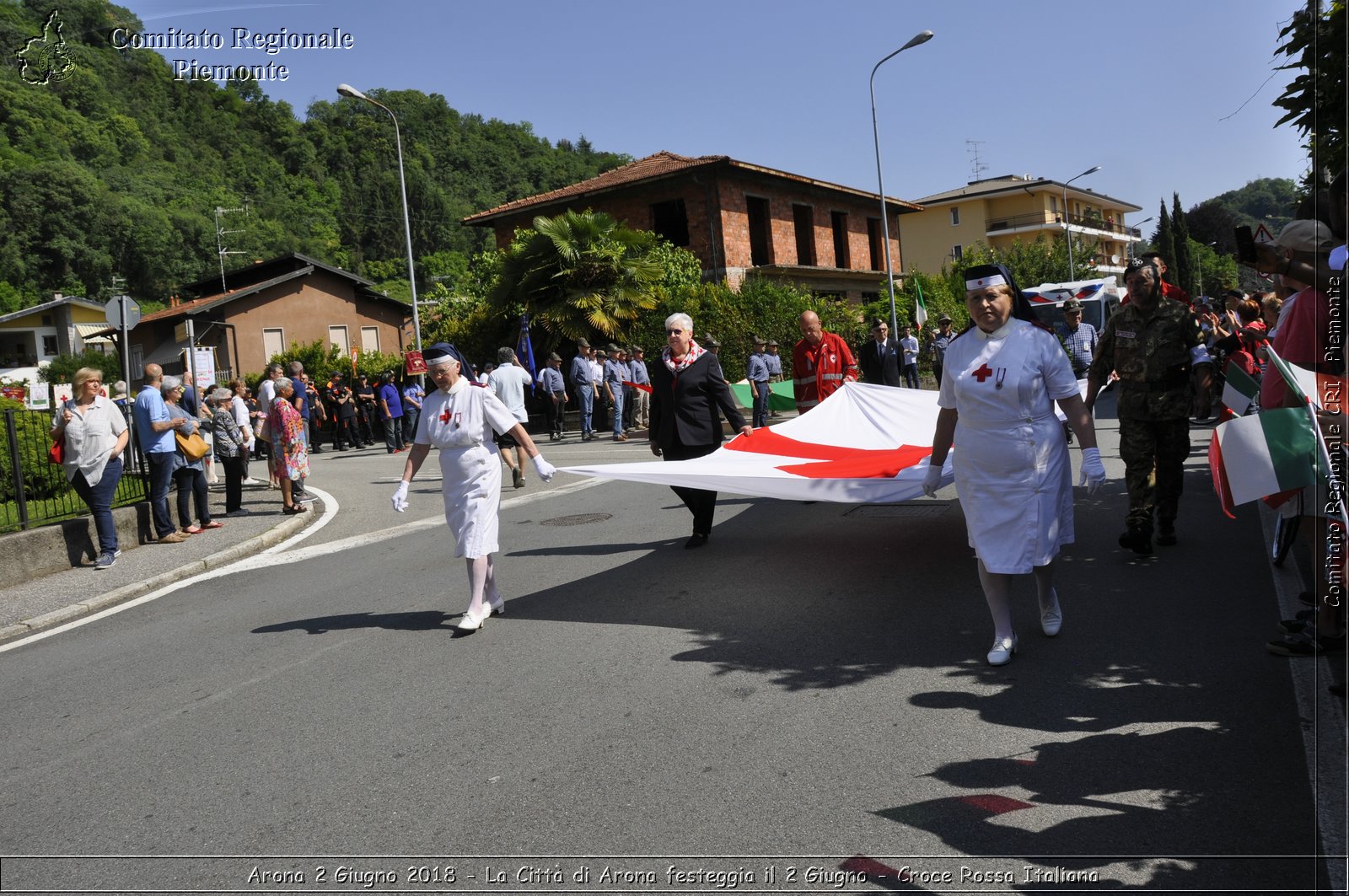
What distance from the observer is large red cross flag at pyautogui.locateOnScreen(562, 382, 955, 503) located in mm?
7336

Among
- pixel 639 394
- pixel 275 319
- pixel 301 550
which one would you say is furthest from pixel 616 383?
pixel 275 319

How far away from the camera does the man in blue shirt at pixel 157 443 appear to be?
11531 mm

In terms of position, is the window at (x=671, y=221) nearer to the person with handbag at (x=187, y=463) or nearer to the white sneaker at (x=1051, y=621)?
the person with handbag at (x=187, y=463)

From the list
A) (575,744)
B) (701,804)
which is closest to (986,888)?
(701,804)

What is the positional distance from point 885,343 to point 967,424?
591 inches

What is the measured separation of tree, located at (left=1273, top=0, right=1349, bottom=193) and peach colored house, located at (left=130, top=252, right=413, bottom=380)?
143 feet

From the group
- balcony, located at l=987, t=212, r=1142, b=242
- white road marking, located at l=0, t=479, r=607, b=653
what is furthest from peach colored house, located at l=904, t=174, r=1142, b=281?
white road marking, located at l=0, t=479, r=607, b=653

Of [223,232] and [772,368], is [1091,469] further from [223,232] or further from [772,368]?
[223,232]

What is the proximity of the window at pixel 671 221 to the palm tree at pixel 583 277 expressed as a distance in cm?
878

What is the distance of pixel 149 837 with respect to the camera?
13.2 ft

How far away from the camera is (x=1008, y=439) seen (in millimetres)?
5191

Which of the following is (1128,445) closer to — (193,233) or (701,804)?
(701,804)

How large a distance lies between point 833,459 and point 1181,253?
330 feet

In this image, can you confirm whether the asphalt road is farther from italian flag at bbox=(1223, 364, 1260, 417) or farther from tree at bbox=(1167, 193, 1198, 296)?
tree at bbox=(1167, 193, 1198, 296)
